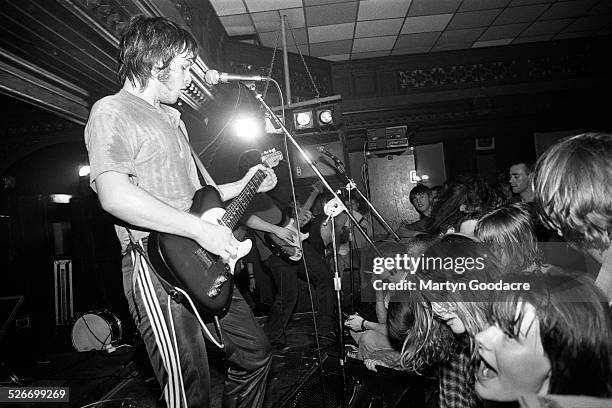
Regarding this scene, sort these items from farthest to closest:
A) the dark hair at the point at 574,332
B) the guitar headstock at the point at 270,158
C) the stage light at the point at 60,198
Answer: the stage light at the point at 60,198 → the guitar headstock at the point at 270,158 → the dark hair at the point at 574,332

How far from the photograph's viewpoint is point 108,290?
18.7 ft

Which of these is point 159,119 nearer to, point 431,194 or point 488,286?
point 488,286

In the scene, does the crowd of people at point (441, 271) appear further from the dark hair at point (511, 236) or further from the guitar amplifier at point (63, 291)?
the guitar amplifier at point (63, 291)

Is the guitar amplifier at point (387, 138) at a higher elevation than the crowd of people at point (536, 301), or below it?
higher

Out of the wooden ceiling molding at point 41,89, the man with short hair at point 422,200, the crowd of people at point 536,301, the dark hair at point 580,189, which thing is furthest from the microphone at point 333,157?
the man with short hair at point 422,200

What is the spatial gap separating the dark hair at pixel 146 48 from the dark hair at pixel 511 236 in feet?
5.68

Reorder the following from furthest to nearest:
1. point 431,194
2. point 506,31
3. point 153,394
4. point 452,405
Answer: point 506,31 → point 431,194 → point 153,394 → point 452,405

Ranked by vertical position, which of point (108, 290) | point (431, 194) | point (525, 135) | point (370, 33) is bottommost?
point (108, 290)

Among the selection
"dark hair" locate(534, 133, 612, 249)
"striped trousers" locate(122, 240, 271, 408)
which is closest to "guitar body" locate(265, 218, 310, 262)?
"striped trousers" locate(122, 240, 271, 408)

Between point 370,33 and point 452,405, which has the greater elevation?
point 370,33

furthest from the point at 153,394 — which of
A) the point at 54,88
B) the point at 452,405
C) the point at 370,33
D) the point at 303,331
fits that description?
the point at 370,33

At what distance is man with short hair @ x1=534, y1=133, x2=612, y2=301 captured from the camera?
4.07 ft

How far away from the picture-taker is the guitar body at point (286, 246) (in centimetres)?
427

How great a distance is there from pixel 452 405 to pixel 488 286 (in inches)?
26.7
